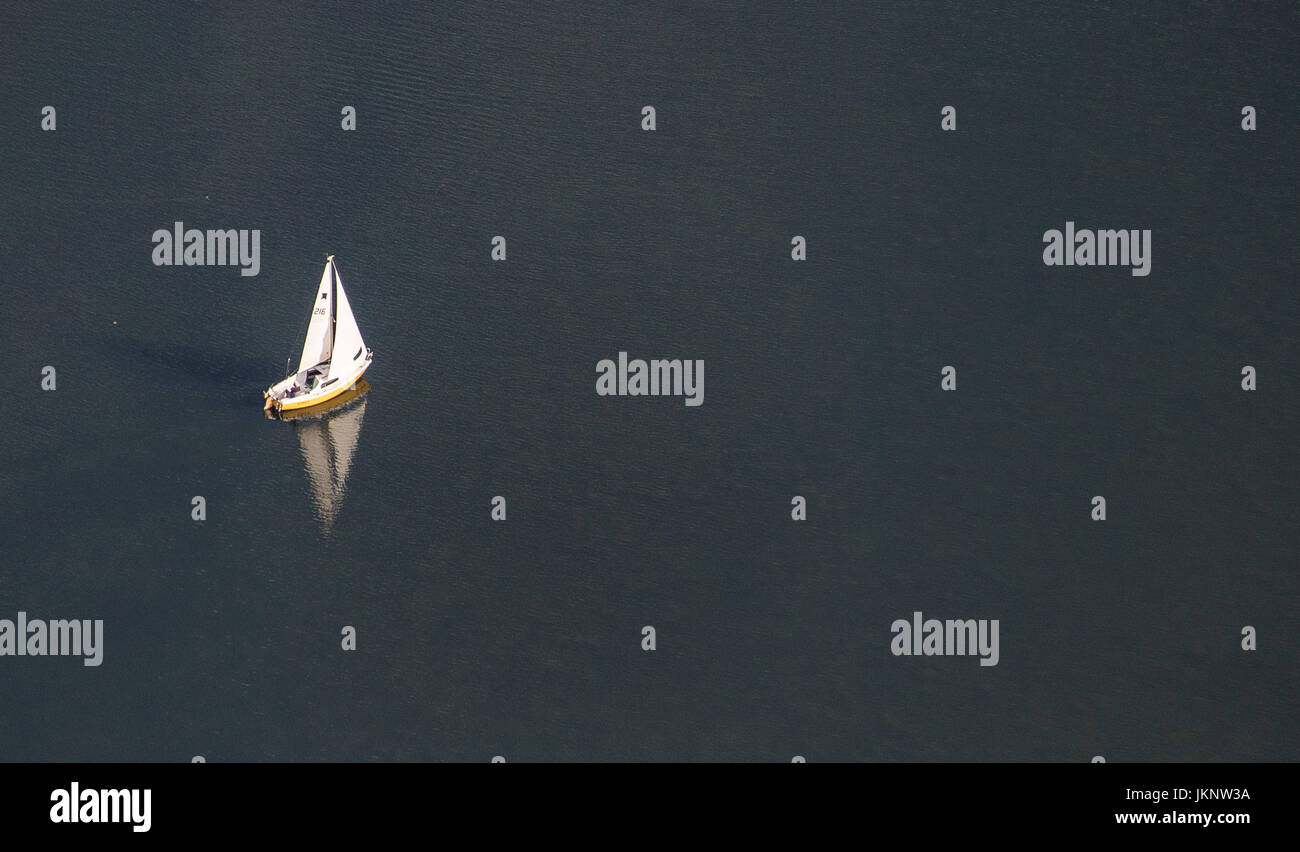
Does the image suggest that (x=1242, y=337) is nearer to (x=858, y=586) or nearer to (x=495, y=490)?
(x=858, y=586)

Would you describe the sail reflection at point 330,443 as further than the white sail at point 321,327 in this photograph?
No
